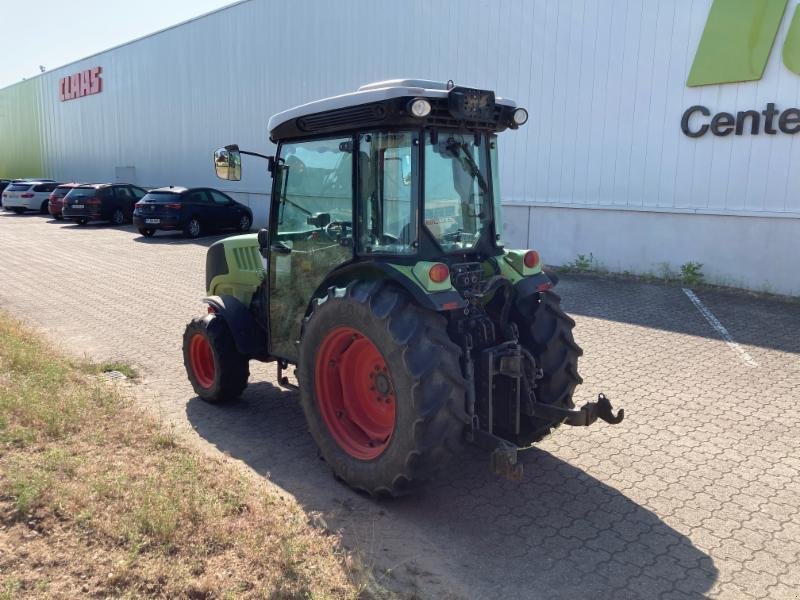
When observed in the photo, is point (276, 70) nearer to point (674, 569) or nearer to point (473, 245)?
point (473, 245)

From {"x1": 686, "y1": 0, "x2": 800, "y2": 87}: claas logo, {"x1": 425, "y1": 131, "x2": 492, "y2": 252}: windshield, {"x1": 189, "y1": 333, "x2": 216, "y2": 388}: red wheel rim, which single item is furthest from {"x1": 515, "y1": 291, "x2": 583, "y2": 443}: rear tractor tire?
{"x1": 686, "y1": 0, "x2": 800, "y2": 87}: claas logo

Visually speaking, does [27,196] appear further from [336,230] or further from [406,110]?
[406,110]

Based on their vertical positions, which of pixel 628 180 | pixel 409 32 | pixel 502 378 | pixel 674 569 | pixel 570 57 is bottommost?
pixel 674 569

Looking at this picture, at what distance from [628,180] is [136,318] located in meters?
8.67

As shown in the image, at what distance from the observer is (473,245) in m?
4.38

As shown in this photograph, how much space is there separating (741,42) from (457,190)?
846 centimetres

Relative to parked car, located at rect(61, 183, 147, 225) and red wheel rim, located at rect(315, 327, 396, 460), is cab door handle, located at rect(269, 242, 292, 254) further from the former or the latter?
parked car, located at rect(61, 183, 147, 225)

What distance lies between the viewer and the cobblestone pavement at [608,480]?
3.33 m

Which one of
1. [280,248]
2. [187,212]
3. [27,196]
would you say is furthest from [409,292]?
[27,196]

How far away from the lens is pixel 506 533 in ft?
12.1

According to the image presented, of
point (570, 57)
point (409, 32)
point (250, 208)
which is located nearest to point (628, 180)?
point (570, 57)

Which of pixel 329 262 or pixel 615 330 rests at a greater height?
pixel 329 262

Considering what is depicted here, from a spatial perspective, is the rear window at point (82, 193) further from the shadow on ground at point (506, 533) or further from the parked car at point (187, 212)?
the shadow on ground at point (506, 533)

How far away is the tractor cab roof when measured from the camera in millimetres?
3746
